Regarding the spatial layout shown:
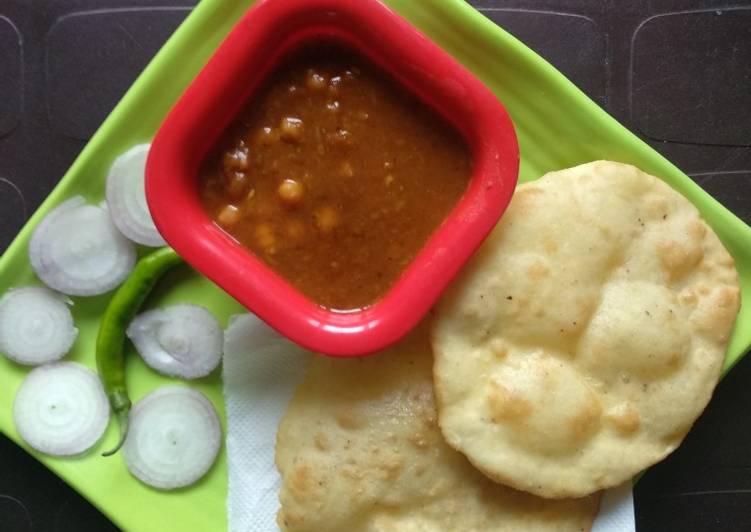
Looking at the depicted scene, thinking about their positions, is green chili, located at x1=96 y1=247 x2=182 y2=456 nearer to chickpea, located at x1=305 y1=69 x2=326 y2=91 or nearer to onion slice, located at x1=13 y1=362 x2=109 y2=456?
onion slice, located at x1=13 y1=362 x2=109 y2=456

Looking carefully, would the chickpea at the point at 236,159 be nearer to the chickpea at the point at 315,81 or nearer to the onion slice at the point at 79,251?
the chickpea at the point at 315,81

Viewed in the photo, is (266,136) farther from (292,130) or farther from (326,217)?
(326,217)

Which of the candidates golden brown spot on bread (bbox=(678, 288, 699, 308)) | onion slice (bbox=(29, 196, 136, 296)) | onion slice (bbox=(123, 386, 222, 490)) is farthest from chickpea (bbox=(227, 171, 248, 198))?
golden brown spot on bread (bbox=(678, 288, 699, 308))

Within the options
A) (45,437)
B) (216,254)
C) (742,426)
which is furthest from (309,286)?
(742,426)

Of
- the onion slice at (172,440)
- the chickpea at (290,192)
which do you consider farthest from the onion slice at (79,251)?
the chickpea at (290,192)

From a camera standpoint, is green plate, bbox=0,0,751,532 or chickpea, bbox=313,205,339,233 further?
green plate, bbox=0,0,751,532

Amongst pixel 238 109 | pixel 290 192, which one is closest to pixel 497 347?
pixel 290 192
